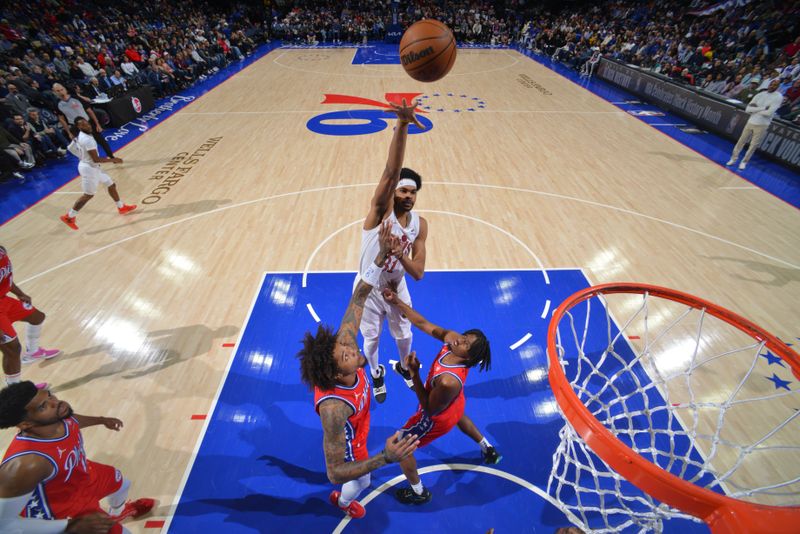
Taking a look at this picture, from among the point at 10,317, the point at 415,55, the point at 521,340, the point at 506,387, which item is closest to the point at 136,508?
the point at 10,317

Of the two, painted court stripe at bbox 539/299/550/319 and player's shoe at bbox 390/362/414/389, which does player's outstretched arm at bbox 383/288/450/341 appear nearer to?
player's shoe at bbox 390/362/414/389

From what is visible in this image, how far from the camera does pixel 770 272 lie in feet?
19.2

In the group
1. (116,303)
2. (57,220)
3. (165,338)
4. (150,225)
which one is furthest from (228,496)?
(57,220)

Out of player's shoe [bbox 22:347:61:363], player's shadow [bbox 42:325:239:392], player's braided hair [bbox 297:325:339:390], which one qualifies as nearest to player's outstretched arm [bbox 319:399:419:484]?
player's braided hair [bbox 297:325:339:390]

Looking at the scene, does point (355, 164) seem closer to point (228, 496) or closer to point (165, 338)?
point (165, 338)

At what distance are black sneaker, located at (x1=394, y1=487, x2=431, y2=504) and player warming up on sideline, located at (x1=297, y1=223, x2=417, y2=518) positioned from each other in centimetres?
86

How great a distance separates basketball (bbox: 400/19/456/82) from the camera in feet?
13.3

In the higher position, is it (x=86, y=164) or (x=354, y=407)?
(x=354, y=407)

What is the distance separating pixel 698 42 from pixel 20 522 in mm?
22588

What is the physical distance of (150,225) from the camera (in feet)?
22.1

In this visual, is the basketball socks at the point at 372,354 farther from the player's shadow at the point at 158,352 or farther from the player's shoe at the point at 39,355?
the player's shoe at the point at 39,355

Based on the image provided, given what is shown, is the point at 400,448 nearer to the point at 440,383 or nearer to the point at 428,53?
the point at 440,383

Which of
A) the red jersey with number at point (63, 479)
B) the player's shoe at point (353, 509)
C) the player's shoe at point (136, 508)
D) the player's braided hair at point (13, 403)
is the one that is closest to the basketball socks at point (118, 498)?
the player's shoe at point (136, 508)

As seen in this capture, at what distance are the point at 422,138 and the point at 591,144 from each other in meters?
4.22
